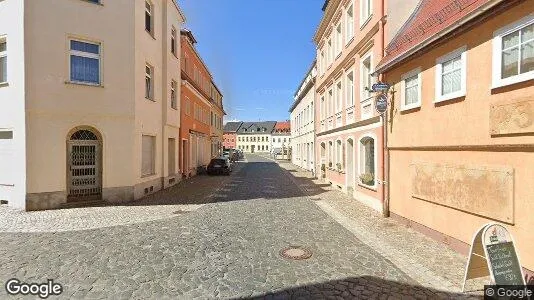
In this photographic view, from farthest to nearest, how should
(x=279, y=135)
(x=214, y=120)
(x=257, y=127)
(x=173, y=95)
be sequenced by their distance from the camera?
1. (x=257, y=127)
2. (x=279, y=135)
3. (x=214, y=120)
4. (x=173, y=95)

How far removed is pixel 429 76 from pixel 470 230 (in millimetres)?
3837

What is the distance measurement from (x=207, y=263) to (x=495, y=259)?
4.70m

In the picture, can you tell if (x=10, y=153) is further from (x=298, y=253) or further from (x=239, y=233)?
(x=298, y=253)

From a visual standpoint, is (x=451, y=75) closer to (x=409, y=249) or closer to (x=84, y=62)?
(x=409, y=249)

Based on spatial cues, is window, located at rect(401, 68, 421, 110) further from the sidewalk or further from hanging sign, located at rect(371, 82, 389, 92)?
the sidewalk

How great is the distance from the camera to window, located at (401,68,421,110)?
820cm

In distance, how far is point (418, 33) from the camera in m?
8.31

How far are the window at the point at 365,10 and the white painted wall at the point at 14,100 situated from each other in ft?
39.9

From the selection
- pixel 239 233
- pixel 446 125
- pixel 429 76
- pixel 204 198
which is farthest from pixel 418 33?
pixel 204 198

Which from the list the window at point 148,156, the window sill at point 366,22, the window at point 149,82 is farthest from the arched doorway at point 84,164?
the window sill at point 366,22

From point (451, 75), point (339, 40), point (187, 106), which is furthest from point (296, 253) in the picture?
point (187, 106)

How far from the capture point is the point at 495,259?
4418 mm

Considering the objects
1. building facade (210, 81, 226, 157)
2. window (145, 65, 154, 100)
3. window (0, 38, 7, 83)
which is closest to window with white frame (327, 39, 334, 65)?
window (145, 65, 154, 100)

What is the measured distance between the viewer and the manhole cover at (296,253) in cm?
616
